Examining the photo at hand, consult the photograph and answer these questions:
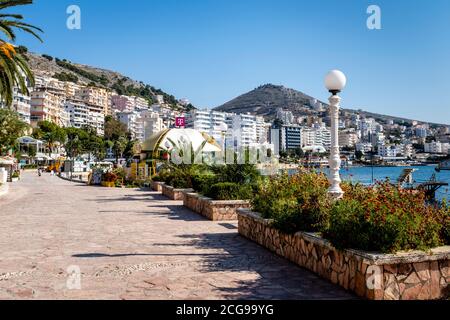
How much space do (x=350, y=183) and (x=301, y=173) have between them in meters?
1.12

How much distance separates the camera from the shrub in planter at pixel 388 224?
190 inches

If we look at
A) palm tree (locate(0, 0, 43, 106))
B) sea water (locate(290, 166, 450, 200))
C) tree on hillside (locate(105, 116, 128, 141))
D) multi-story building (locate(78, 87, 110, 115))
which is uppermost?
multi-story building (locate(78, 87, 110, 115))

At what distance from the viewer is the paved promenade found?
5094 mm

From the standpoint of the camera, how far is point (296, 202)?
756cm

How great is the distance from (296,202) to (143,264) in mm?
2810

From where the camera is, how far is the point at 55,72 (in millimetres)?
198625

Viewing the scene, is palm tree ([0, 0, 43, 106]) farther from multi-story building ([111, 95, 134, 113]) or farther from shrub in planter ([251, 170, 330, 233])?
multi-story building ([111, 95, 134, 113])

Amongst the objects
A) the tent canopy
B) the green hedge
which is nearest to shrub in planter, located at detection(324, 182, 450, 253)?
the green hedge

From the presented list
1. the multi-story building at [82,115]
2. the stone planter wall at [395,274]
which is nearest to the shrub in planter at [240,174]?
the stone planter wall at [395,274]

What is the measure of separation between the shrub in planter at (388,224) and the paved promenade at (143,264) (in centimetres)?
67

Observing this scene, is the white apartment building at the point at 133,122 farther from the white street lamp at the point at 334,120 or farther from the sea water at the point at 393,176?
the white street lamp at the point at 334,120

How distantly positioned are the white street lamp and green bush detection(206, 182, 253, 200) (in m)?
4.87

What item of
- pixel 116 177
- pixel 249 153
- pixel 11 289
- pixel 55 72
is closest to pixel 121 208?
pixel 249 153
